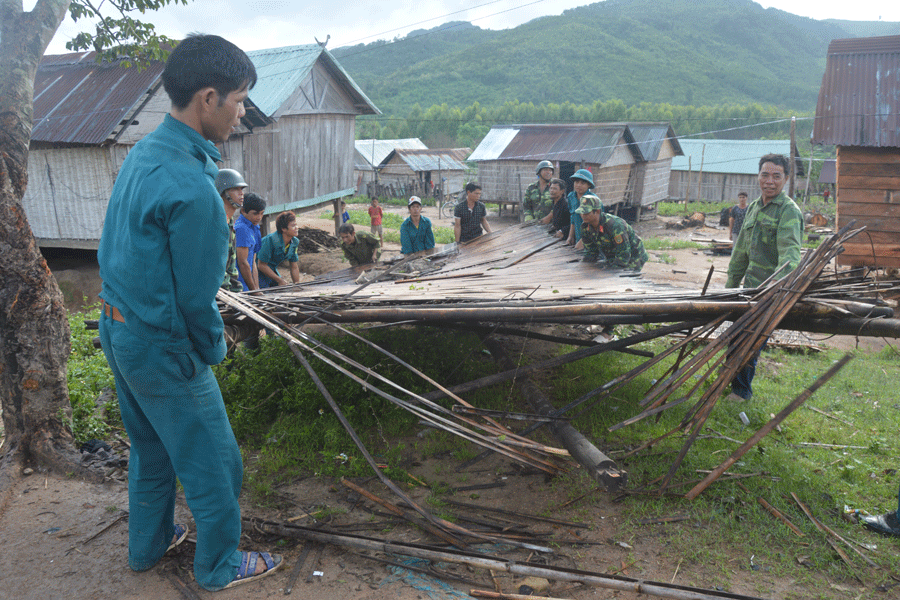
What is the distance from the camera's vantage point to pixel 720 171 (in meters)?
28.8

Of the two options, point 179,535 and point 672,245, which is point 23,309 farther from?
point 672,245

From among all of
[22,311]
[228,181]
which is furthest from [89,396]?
[228,181]

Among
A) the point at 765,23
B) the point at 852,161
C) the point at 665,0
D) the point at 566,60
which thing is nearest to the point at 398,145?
the point at 852,161

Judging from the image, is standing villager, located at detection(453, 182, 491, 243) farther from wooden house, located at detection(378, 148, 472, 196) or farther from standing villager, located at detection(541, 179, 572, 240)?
wooden house, located at detection(378, 148, 472, 196)

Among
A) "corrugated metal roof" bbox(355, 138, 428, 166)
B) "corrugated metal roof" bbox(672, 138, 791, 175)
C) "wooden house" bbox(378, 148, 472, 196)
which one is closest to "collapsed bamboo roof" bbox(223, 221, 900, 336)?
"wooden house" bbox(378, 148, 472, 196)

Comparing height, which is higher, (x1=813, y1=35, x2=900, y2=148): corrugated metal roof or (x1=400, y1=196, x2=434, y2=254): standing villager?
(x1=813, y1=35, x2=900, y2=148): corrugated metal roof

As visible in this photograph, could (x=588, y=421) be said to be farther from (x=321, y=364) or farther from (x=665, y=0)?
(x=665, y=0)

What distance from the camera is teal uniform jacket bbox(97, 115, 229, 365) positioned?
2.09 m

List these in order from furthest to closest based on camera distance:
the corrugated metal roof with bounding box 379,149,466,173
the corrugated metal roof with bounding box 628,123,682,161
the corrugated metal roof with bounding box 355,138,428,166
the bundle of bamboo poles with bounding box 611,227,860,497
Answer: the corrugated metal roof with bounding box 355,138,428,166, the corrugated metal roof with bounding box 379,149,466,173, the corrugated metal roof with bounding box 628,123,682,161, the bundle of bamboo poles with bounding box 611,227,860,497

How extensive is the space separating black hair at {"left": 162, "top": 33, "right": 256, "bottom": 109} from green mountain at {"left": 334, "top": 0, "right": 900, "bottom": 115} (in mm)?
62213

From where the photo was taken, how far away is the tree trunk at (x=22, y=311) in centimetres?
364

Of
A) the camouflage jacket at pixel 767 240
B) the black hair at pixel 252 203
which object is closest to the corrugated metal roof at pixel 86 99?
the black hair at pixel 252 203

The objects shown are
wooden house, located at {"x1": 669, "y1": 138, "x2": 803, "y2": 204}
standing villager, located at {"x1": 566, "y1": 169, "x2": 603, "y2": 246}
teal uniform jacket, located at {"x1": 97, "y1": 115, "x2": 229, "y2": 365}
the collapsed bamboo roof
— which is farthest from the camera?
wooden house, located at {"x1": 669, "y1": 138, "x2": 803, "y2": 204}

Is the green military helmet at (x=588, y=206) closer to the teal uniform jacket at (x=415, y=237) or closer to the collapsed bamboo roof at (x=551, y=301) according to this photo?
the collapsed bamboo roof at (x=551, y=301)
